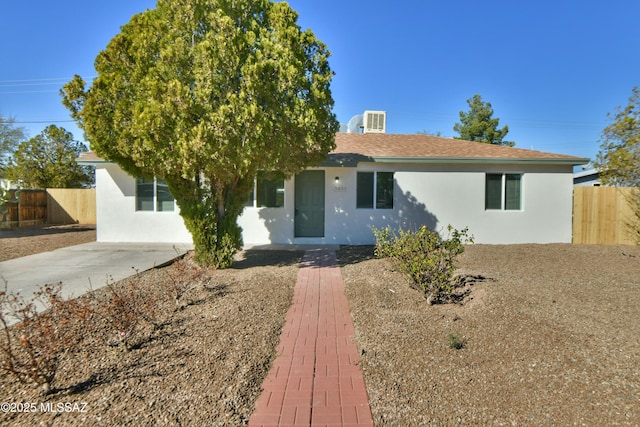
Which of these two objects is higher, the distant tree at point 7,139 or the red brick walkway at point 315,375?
the distant tree at point 7,139

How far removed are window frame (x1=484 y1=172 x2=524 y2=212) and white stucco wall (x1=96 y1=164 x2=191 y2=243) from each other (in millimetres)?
9375

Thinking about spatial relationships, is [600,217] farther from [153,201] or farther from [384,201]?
[153,201]

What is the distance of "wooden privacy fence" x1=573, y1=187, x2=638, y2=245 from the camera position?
10812 mm

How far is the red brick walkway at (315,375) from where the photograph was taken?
2.44 metres

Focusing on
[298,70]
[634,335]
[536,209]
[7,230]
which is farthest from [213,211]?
[7,230]

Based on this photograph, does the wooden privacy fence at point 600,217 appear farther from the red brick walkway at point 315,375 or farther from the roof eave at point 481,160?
the red brick walkway at point 315,375

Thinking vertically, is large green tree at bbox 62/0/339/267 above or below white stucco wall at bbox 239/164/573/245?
above

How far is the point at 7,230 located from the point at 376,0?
16872 mm

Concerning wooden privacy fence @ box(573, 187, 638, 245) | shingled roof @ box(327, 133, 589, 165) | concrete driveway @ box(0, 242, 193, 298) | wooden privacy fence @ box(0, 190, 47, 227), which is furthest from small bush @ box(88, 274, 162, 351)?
wooden privacy fence @ box(0, 190, 47, 227)

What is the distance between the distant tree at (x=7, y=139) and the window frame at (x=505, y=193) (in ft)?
85.7

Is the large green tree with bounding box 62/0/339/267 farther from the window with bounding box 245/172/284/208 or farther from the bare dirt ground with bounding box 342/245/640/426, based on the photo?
the window with bounding box 245/172/284/208

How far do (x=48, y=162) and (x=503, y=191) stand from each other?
79.6 feet

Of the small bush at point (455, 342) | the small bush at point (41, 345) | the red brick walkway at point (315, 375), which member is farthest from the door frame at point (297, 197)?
the small bush at point (455, 342)

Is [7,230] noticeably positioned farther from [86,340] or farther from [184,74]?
[86,340]
